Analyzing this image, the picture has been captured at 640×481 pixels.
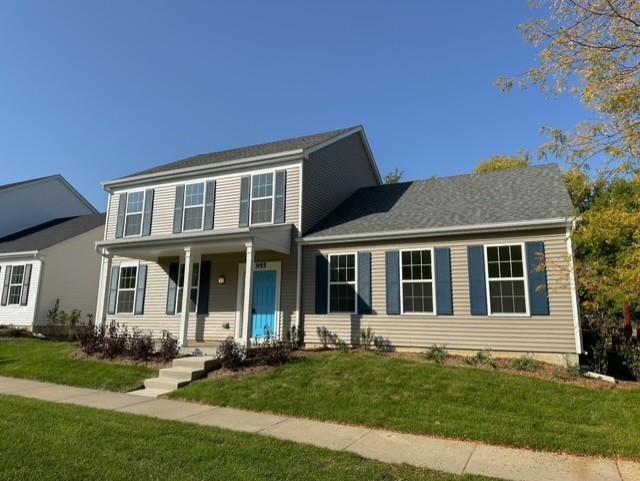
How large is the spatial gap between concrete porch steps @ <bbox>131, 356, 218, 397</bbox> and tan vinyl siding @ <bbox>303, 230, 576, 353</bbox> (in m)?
3.25

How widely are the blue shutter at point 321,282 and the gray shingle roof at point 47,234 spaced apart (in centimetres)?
1392

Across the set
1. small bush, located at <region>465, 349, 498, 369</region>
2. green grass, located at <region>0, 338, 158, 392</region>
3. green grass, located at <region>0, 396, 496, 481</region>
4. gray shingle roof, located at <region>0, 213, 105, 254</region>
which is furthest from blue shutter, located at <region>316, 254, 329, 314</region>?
gray shingle roof, located at <region>0, 213, 105, 254</region>

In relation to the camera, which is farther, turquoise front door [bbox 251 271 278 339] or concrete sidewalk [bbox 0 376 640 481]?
turquoise front door [bbox 251 271 278 339]

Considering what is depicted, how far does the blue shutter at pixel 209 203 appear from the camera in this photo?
575 inches

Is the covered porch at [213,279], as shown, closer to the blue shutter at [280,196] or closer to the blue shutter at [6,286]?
the blue shutter at [280,196]

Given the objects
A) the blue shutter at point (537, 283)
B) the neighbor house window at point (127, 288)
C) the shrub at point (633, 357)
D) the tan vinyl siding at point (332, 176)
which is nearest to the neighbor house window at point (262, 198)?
the tan vinyl siding at point (332, 176)

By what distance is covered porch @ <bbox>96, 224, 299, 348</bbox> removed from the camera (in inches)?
484

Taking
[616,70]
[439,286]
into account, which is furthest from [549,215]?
[616,70]

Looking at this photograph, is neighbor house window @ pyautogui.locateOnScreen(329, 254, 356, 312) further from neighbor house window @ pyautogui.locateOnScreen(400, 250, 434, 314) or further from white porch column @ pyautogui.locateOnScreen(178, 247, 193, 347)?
white porch column @ pyautogui.locateOnScreen(178, 247, 193, 347)

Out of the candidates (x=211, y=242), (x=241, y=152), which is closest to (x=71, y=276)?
(x=241, y=152)

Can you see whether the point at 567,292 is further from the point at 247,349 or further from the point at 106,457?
the point at 106,457

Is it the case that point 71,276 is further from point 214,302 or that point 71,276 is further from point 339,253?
point 339,253

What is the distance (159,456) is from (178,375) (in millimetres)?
5115

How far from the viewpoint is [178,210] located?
1524 centimetres
